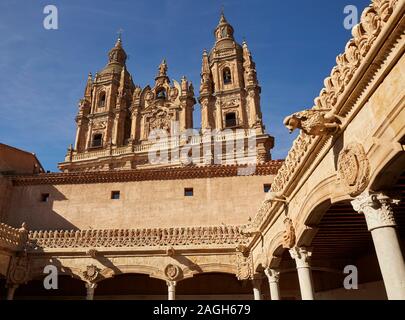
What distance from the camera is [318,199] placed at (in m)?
6.85

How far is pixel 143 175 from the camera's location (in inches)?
798

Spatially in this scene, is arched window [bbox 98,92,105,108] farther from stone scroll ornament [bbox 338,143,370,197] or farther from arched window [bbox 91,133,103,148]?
stone scroll ornament [bbox 338,143,370,197]

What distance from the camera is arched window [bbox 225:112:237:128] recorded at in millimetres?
33559

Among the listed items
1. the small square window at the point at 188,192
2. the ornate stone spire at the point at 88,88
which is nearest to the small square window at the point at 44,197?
the small square window at the point at 188,192

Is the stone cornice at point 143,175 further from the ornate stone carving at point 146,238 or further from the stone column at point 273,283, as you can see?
the stone column at point 273,283

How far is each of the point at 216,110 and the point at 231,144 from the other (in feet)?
19.4

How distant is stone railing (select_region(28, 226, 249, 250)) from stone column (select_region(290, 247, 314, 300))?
6.36m

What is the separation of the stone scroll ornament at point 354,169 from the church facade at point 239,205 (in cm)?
2

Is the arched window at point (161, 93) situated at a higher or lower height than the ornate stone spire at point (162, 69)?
lower

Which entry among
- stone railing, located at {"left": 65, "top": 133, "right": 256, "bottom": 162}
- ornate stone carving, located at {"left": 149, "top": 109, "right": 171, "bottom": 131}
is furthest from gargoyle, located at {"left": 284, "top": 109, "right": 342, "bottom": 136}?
ornate stone carving, located at {"left": 149, "top": 109, "right": 171, "bottom": 131}

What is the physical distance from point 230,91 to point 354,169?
103 ft

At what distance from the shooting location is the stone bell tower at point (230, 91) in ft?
109

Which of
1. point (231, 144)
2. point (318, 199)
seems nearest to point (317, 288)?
point (318, 199)

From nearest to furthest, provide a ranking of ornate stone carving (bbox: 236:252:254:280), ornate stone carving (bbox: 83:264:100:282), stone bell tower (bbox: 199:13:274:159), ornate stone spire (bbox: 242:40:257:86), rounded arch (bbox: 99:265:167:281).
A: ornate stone carving (bbox: 236:252:254:280) < ornate stone carving (bbox: 83:264:100:282) < rounded arch (bbox: 99:265:167:281) < stone bell tower (bbox: 199:13:274:159) < ornate stone spire (bbox: 242:40:257:86)
